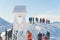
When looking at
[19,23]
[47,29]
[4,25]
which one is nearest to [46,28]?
[47,29]

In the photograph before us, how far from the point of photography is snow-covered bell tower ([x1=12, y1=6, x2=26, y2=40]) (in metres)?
1.59

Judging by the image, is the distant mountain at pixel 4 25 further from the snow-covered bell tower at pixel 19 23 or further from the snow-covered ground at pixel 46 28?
the snow-covered ground at pixel 46 28

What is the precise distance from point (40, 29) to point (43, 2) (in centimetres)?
29

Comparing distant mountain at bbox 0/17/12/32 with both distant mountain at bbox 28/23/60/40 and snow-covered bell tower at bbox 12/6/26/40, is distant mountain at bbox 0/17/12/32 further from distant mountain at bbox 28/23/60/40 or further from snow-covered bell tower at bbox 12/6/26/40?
distant mountain at bbox 28/23/60/40

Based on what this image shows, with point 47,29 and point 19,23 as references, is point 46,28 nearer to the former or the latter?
point 47,29

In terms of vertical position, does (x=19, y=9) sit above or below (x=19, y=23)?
above

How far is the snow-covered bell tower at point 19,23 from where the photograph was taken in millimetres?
1593

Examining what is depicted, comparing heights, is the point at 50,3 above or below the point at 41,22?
above

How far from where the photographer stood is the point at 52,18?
5.20 ft

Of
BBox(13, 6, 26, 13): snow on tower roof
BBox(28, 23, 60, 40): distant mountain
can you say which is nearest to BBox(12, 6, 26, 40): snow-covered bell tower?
BBox(13, 6, 26, 13): snow on tower roof

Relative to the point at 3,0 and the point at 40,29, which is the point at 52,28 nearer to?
the point at 40,29

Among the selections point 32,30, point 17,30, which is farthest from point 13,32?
point 32,30

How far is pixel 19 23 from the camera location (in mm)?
1603

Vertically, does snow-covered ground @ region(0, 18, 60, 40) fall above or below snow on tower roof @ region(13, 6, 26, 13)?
below
